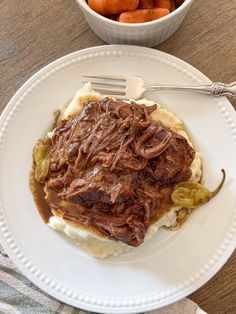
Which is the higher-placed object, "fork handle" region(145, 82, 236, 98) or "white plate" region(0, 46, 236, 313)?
"fork handle" region(145, 82, 236, 98)

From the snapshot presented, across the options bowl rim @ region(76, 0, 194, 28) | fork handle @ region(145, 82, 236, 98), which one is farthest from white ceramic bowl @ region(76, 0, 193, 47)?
fork handle @ region(145, 82, 236, 98)

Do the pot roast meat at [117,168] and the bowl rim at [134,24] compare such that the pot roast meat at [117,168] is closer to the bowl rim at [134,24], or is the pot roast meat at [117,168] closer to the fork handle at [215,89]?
the fork handle at [215,89]

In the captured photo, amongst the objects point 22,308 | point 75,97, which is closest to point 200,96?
point 75,97

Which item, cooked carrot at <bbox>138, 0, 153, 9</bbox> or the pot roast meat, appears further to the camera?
cooked carrot at <bbox>138, 0, 153, 9</bbox>

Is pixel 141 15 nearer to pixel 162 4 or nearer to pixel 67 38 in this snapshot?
pixel 162 4

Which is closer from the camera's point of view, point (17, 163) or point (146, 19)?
point (146, 19)

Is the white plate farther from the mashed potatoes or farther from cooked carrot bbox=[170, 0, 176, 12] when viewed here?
cooked carrot bbox=[170, 0, 176, 12]

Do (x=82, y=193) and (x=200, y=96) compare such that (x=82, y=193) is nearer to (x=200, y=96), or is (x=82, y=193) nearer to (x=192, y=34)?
(x=200, y=96)
